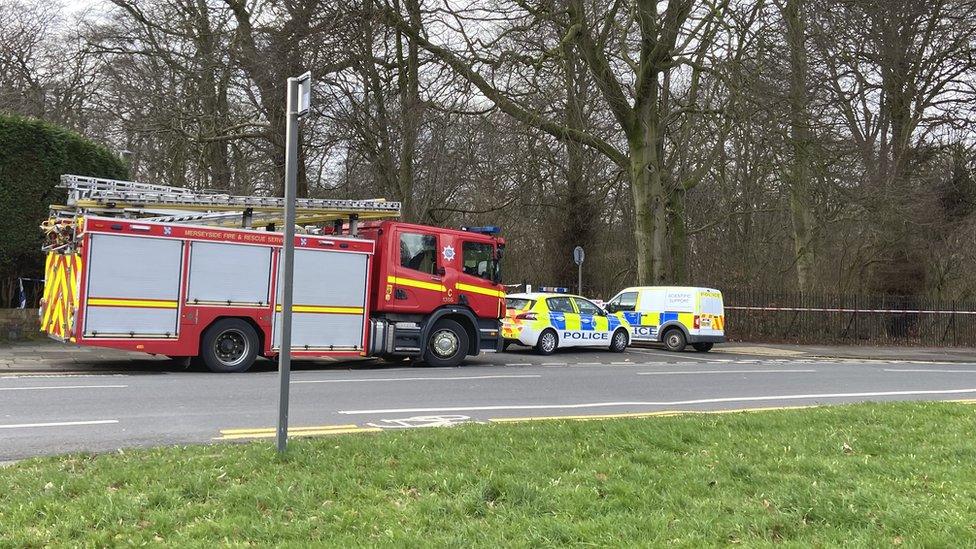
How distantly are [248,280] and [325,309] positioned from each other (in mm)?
1398

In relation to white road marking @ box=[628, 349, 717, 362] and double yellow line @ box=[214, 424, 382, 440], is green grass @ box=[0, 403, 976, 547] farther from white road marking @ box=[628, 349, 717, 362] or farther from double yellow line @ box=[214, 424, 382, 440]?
white road marking @ box=[628, 349, 717, 362]

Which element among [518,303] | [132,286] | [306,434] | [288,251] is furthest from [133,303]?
[518,303]

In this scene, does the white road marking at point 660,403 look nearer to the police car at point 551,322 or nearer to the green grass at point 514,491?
the green grass at point 514,491

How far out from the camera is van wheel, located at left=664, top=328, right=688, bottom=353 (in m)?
22.0

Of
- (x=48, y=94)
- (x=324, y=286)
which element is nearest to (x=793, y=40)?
(x=324, y=286)

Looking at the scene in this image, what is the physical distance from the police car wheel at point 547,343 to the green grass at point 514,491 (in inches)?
471

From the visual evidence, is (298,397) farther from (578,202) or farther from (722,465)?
(578,202)

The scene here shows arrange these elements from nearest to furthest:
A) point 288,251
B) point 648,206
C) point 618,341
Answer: point 288,251
point 618,341
point 648,206

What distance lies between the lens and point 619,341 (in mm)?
20594

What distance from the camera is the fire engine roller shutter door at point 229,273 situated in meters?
12.6

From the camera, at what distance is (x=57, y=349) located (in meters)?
15.4

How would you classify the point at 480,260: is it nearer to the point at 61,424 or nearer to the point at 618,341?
the point at 618,341

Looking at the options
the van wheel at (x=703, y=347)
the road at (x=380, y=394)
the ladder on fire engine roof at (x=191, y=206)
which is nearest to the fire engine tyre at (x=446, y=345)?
the road at (x=380, y=394)

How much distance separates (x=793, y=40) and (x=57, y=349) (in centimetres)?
1752
